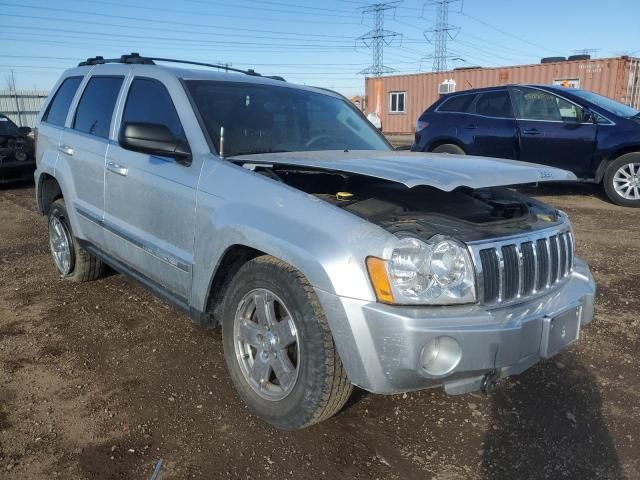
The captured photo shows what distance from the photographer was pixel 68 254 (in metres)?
4.91

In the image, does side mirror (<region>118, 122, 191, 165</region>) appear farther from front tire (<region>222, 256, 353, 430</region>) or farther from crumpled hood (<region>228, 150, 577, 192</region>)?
front tire (<region>222, 256, 353, 430</region>)

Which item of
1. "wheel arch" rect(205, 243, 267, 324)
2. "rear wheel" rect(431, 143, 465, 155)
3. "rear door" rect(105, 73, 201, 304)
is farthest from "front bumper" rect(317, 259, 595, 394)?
"rear wheel" rect(431, 143, 465, 155)

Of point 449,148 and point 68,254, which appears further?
point 449,148

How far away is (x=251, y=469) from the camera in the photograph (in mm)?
2479

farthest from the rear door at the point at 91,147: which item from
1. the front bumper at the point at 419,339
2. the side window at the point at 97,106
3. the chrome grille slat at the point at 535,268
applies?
the chrome grille slat at the point at 535,268

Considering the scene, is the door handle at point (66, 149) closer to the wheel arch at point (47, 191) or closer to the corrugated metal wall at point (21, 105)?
the wheel arch at point (47, 191)

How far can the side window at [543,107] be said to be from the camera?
28.4ft

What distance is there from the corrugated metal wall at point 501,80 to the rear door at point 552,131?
12.8m

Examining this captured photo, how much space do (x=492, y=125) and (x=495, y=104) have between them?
0.43 meters

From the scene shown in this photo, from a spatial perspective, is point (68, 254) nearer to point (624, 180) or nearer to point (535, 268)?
point (535, 268)

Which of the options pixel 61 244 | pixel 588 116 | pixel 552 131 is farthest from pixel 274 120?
pixel 588 116

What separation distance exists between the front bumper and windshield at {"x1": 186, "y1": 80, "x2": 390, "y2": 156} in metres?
1.47

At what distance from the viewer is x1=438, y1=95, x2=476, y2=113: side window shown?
9875 mm

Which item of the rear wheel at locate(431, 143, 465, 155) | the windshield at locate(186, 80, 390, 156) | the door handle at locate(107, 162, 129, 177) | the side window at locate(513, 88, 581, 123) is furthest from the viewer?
the rear wheel at locate(431, 143, 465, 155)
